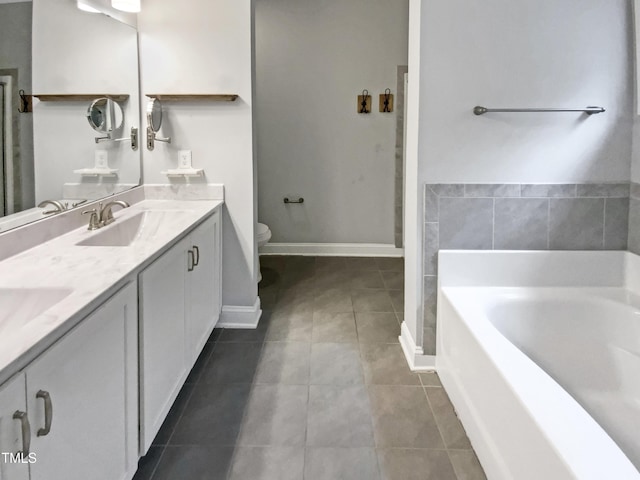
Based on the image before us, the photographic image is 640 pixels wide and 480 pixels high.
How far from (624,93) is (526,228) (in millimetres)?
785

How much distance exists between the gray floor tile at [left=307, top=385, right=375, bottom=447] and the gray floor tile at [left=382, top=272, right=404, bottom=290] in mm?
1713

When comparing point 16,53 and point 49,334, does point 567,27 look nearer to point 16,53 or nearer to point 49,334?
point 16,53

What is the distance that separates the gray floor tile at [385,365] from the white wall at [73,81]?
1669mm

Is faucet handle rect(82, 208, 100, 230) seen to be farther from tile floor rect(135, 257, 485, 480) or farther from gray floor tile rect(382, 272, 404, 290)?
gray floor tile rect(382, 272, 404, 290)

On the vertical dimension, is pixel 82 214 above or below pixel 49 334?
above

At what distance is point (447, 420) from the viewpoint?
2275 millimetres

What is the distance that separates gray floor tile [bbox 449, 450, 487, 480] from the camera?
189 cm

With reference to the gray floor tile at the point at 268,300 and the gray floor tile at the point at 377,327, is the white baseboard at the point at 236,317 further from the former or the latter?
the gray floor tile at the point at 377,327

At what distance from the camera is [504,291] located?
8.25 feet

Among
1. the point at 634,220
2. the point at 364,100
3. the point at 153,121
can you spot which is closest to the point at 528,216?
the point at 634,220

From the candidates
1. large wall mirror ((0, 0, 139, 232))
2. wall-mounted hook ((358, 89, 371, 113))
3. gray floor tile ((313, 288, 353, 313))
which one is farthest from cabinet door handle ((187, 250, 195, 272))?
wall-mounted hook ((358, 89, 371, 113))

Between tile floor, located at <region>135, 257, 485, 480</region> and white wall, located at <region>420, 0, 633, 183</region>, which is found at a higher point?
white wall, located at <region>420, 0, 633, 183</region>

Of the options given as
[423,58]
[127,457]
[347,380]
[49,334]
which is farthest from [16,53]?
[347,380]

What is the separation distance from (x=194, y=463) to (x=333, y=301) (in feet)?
6.59
